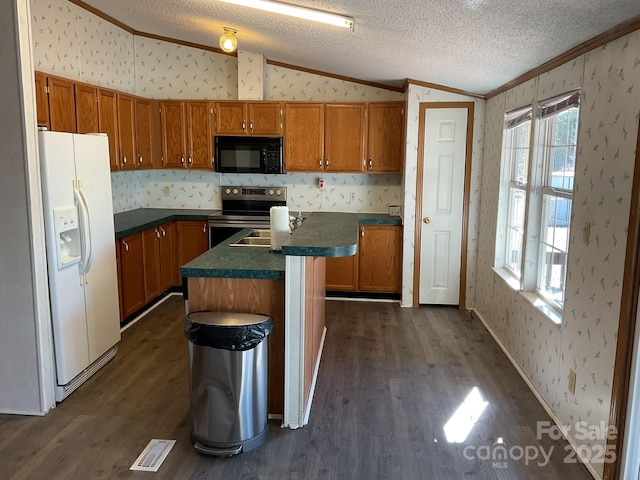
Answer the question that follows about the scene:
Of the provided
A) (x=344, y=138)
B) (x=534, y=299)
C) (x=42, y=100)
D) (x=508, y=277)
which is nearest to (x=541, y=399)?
(x=534, y=299)

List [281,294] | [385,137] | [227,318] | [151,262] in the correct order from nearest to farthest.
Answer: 1. [227,318]
2. [281,294]
3. [151,262]
4. [385,137]

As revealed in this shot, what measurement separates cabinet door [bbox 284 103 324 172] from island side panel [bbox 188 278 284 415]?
2758 millimetres

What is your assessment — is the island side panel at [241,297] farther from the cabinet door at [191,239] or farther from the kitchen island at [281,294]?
the cabinet door at [191,239]

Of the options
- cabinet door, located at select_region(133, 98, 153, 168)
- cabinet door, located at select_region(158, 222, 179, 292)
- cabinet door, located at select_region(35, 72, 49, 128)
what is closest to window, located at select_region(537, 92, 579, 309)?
cabinet door, located at select_region(35, 72, 49, 128)

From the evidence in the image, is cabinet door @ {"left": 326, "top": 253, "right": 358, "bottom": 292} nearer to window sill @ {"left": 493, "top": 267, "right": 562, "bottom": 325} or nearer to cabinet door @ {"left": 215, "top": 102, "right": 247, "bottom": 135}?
window sill @ {"left": 493, "top": 267, "right": 562, "bottom": 325}

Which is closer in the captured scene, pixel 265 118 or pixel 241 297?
pixel 241 297

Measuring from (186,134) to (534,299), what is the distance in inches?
154

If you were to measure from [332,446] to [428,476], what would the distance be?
53 centimetres

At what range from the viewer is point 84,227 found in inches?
127

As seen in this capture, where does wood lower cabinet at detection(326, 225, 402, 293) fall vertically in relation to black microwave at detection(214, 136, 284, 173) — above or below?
below

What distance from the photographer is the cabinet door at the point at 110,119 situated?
170 inches

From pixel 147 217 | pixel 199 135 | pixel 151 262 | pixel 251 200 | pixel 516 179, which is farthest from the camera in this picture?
pixel 251 200

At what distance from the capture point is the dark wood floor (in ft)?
8.09

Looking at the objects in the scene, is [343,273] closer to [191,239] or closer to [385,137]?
[385,137]
